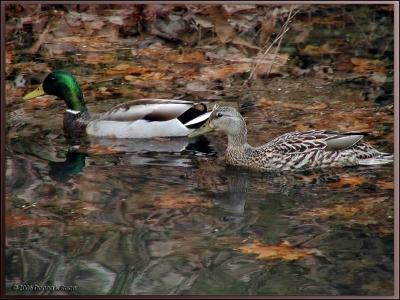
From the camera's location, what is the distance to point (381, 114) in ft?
32.4

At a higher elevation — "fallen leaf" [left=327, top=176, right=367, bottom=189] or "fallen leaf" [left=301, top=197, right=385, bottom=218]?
"fallen leaf" [left=327, top=176, right=367, bottom=189]

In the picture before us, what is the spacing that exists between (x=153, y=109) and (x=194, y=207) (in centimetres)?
67

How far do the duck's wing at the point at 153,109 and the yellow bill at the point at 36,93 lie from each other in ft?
1.37

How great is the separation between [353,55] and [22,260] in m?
2.23

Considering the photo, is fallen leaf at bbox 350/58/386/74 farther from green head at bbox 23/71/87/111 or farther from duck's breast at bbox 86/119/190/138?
green head at bbox 23/71/87/111

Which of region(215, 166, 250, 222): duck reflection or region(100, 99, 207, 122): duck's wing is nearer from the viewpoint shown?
region(215, 166, 250, 222): duck reflection

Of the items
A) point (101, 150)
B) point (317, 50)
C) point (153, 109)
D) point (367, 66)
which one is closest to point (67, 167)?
point (101, 150)

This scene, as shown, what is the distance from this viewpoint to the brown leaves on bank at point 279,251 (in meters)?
9.62

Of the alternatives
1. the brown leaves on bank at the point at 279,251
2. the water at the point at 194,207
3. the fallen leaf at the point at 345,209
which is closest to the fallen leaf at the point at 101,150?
the water at the point at 194,207

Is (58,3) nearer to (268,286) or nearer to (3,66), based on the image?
(3,66)

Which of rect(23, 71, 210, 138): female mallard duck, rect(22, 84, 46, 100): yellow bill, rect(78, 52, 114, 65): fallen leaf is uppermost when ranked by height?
rect(78, 52, 114, 65): fallen leaf

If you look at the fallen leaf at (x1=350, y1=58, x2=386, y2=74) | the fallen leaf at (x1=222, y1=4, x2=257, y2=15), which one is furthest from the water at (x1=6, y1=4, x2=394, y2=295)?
the fallen leaf at (x1=222, y1=4, x2=257, y2=15)

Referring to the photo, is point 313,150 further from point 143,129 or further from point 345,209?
point 143,129

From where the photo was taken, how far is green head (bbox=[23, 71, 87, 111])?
10.0m
